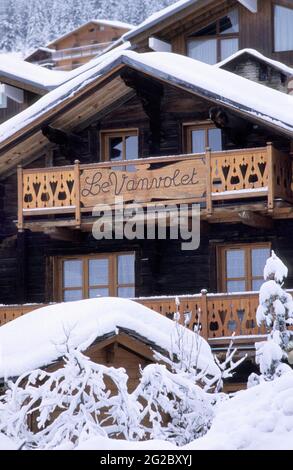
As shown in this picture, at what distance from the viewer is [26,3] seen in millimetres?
72312

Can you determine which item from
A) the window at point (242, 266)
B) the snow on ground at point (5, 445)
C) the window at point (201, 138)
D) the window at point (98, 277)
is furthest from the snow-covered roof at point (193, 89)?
the snow on ground at point (5, 445)

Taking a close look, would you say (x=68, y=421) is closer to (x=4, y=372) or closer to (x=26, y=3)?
(x=4, y=372)

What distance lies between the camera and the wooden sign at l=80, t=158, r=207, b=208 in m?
22.2

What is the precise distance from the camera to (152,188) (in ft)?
73.9

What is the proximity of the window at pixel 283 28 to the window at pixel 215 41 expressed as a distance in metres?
0.84

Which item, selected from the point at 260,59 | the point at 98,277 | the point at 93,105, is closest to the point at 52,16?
the point at 260,59

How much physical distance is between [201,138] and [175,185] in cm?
217

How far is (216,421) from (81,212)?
552 inches

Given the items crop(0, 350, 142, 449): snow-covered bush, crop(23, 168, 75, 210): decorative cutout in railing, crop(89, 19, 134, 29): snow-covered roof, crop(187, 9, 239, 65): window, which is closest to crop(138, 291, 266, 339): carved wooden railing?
crop(23, 168, 75, 210): decorative cutout in railing

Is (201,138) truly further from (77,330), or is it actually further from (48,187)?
(77,330)

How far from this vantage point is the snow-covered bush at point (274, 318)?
60.3 ft

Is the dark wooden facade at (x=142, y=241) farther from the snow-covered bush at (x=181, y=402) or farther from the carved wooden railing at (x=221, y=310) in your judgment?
the snow-covered bush at (x=181, y=402)

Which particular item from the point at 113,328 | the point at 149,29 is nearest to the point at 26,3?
the point at 149,29

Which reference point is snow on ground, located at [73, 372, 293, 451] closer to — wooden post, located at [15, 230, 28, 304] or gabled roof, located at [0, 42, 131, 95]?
wooden post, located at [15, 230, 28, 304]
